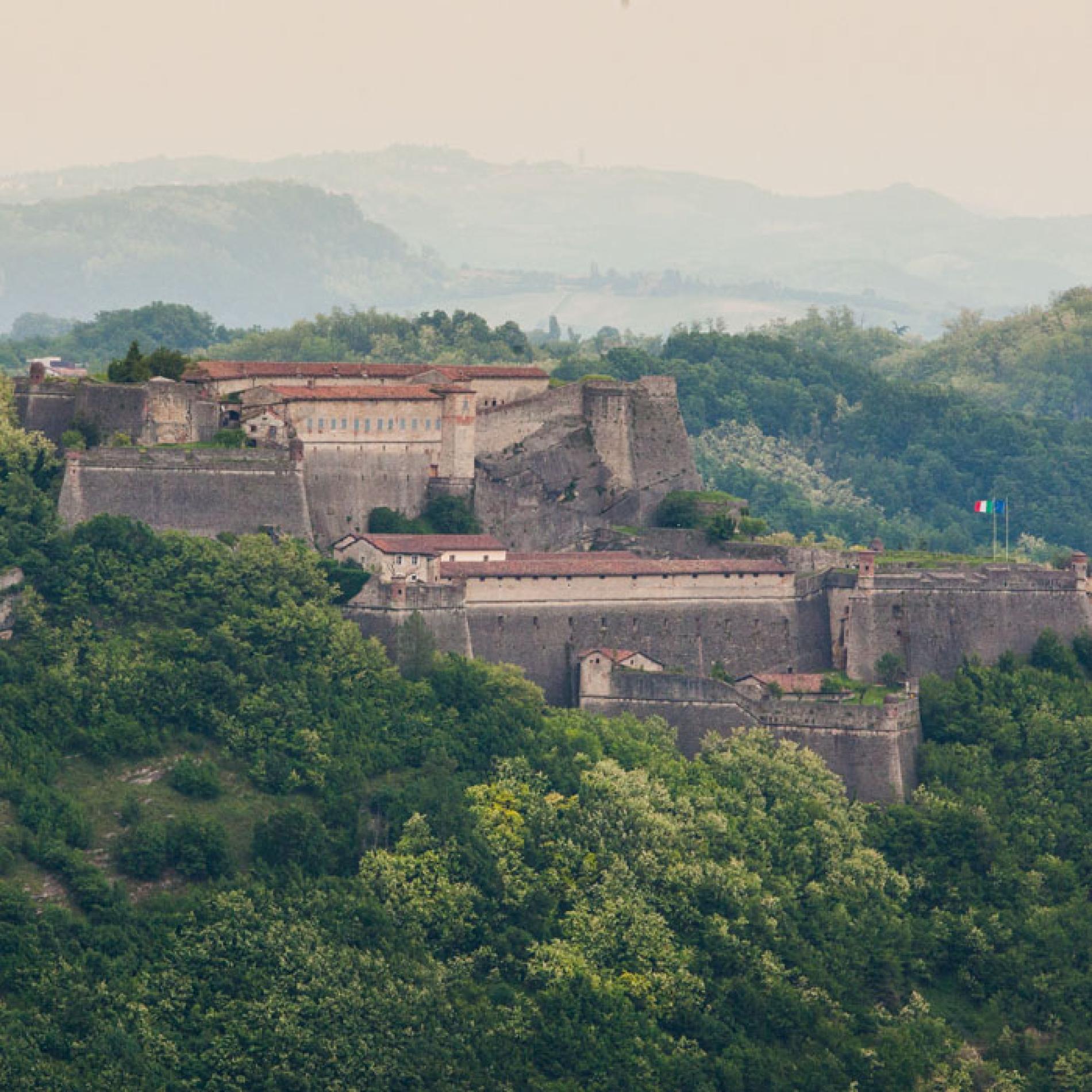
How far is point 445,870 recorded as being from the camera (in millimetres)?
69875

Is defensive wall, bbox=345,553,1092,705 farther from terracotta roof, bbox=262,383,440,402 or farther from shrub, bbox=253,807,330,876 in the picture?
shrub, bbox=253,807,330,876

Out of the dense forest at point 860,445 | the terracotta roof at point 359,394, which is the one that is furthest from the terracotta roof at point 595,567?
the dense forest at point 860,445

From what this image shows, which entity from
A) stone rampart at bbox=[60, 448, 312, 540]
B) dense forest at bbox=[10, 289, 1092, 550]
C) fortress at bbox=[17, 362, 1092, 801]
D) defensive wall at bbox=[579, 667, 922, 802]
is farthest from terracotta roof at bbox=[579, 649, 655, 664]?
dense forest at bbox=[10, 289, 1092, 550]

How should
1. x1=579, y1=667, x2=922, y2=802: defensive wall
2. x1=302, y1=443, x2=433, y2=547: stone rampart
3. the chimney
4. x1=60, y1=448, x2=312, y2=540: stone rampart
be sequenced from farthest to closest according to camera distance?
the chimney < x1=302, y1=443, x2=433, y2=547: stone rampart < x1=60, y1=448, x2=312, y2=540: stone rampart < x1=579, y1=667, x2=922, y2=802: defensive wall

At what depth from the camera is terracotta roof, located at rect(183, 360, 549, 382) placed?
3356 inches

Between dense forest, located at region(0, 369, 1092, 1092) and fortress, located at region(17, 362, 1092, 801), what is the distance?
1.47 m

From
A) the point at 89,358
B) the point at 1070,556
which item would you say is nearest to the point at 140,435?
the point at 1070,556

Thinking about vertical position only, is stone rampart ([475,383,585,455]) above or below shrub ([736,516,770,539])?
above

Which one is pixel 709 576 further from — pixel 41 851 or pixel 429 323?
pixel 429 323

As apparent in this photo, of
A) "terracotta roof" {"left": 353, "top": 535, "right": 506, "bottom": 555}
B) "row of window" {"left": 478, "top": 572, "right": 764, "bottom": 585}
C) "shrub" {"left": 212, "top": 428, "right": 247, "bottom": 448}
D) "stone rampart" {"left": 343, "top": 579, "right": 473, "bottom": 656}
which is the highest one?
"shrub" {"left": 212, "top": 428, "right": 247, "bottom": 448}

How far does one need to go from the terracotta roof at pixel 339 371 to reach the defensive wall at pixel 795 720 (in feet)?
45.8

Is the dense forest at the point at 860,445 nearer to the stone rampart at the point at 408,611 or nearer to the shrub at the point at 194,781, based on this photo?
the stone rampart at the point at 408,611

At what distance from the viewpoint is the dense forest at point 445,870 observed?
6381 cm

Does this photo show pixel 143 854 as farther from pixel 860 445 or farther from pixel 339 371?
pixel 860 445
